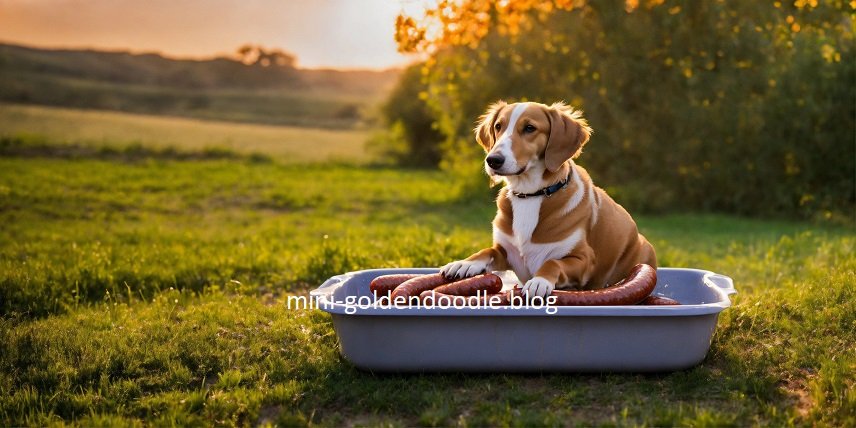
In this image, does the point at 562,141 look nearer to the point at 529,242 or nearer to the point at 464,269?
the point at 529,242

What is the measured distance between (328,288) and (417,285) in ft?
2.05

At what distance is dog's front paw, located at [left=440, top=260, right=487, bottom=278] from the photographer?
17.3 ft

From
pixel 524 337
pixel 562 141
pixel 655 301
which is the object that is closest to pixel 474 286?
A: pixel 524 337

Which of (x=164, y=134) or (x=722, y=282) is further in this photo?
(x=164, y=134)

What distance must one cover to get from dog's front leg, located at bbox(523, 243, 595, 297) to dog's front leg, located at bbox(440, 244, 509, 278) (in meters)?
0.44

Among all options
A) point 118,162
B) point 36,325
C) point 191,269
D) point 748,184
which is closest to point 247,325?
point 36,325

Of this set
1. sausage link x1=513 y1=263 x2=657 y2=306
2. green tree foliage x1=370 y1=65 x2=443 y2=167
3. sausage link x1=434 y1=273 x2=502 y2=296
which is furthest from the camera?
green tree foliage x1=370 y1=65 x2=443 y2=167

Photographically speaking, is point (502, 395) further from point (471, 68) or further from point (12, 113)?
point (12, 113)

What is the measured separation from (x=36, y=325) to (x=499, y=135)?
3.78m

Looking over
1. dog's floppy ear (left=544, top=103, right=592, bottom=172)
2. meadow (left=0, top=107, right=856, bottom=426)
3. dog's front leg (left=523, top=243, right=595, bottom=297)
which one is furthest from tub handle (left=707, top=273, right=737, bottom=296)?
dog's floppy ear (left=544, top=103, right=592, bottom=172)

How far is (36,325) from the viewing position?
5973 mm

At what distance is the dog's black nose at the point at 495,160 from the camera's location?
4965mm

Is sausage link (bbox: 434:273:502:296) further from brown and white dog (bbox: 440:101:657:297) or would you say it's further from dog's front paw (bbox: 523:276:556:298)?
dog's front paw (bbox: 523:276:556:298)

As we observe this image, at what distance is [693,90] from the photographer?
14266 millimetres
